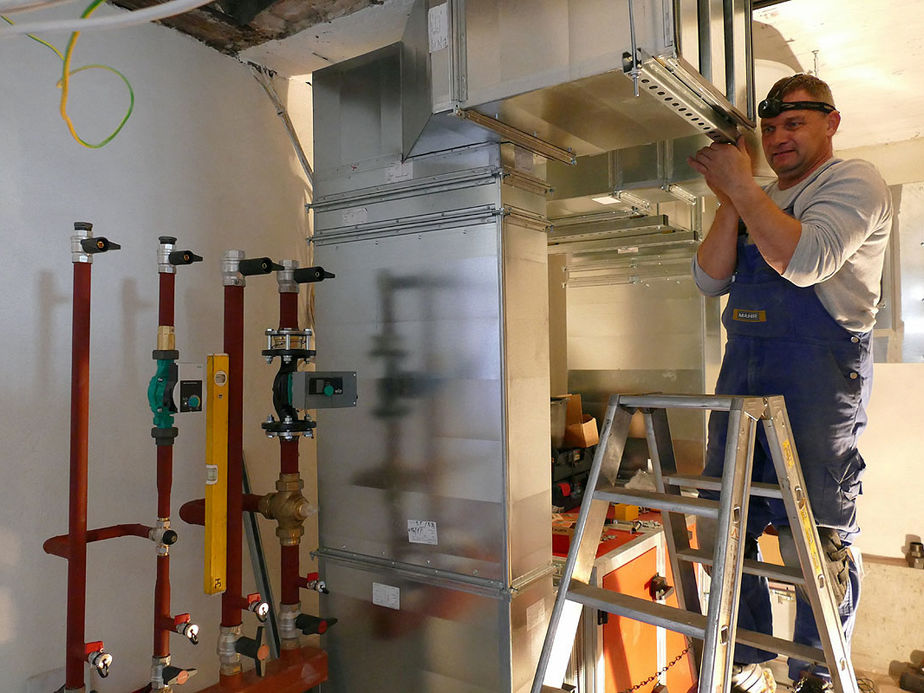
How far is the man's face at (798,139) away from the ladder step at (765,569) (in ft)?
3.27

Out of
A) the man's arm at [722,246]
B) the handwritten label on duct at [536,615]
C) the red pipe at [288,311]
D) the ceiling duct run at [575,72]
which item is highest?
the ceiling duct run at [575,72]

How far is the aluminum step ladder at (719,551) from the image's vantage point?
4.09ft

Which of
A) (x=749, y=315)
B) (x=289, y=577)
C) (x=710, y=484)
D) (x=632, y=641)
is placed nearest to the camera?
(x=710, y=484)

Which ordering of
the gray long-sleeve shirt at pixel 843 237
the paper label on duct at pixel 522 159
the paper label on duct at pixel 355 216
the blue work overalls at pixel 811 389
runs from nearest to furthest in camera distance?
the gray long-sleeve shirt at pixel 843 237 < the blue work overalls at pixel 811 389 < the paper label on duct at pixel 522 159 < the paper label on duct at pixel 355 216

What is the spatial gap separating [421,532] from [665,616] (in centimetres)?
78

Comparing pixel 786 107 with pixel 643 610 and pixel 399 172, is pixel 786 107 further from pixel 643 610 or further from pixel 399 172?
pixel 643 610

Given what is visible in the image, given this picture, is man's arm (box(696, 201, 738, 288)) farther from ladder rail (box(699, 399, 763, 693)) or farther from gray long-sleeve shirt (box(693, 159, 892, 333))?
ladder rail (box(699, 399, 763, 693))

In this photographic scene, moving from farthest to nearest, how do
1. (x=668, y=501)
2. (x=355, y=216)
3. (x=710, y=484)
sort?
(x=355, y=216) < (x=710, y=484) < (x=668, y=501)

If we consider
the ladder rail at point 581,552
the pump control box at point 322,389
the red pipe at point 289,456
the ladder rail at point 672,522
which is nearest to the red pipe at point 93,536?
the red pipe at point 289,456

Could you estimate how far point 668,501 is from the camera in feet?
4.55

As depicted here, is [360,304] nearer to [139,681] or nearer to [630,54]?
[630,54]

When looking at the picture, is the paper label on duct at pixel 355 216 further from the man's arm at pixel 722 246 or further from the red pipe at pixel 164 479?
the man's arm at pixel 722 246

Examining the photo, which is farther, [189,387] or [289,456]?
[289,456]

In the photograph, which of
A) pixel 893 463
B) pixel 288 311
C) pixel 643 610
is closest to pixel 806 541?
pixel 643 610
